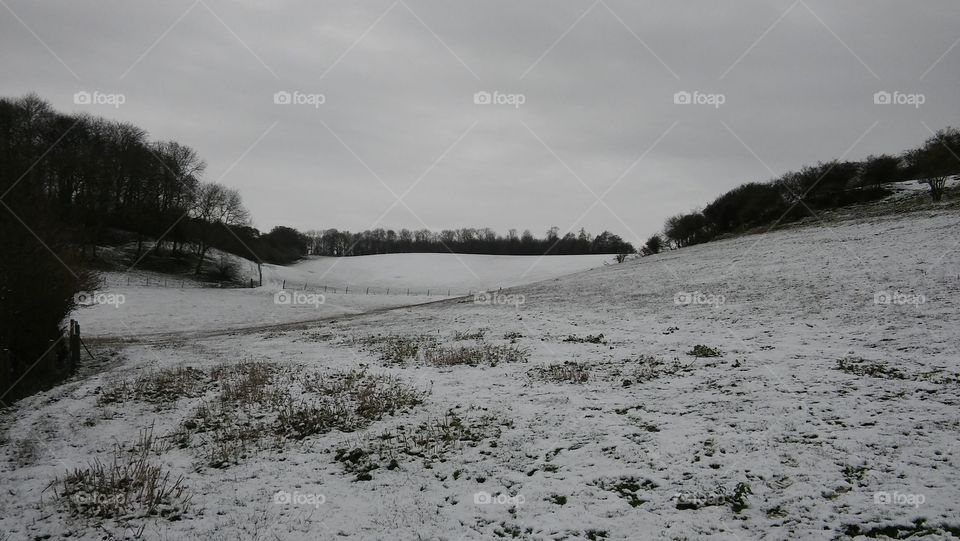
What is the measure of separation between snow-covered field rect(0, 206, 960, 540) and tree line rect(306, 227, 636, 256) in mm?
111775

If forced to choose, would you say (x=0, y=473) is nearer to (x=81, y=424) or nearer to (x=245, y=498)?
(x=81, y=424)

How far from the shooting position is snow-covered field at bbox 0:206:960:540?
6.31m

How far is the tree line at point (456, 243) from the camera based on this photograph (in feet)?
441

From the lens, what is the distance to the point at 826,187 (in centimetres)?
5422

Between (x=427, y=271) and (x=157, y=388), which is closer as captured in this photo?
(x=157, y=388)

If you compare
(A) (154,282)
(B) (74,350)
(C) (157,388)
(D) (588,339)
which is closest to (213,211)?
(A) (154,282)

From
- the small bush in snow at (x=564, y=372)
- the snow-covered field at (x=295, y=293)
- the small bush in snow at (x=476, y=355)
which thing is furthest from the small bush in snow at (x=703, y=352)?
the snow-covered field at (x=295, y=293)

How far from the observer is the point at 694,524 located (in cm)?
596

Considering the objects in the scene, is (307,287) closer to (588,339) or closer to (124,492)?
(588,339)

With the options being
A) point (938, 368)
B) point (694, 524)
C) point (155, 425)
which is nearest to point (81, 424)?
point (155, 425)

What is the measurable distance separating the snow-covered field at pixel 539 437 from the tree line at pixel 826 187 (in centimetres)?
A: 3137

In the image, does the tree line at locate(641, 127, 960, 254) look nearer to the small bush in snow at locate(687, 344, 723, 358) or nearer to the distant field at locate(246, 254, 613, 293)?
the distant field at locate(246, 254, 613, 293)

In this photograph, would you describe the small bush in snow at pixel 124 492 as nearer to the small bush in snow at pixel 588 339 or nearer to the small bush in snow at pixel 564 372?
the small bush in snow at pixel 564 372

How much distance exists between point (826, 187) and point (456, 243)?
112027 millimetres
